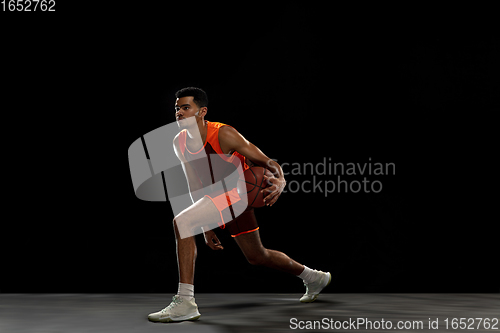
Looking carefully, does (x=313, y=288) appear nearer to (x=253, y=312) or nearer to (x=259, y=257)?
(x=259, y=257)

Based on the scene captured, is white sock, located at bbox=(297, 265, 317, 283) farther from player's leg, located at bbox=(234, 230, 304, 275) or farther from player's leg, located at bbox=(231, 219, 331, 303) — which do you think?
player's leg, located at bbox=(234, 230, 304, 275)

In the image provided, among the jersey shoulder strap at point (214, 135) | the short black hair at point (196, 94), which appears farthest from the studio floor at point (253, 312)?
the short black hair at point (196, 94)

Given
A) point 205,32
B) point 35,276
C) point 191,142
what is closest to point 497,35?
point 205,32

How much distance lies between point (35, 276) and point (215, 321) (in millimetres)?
2014

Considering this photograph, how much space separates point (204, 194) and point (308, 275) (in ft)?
3.18

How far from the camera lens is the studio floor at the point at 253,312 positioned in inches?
124

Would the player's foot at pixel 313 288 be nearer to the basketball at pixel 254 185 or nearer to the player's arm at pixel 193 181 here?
the basketball at pixel 254 185

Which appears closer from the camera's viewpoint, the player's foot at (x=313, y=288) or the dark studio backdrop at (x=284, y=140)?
the player's foot at (x=313, y=288)

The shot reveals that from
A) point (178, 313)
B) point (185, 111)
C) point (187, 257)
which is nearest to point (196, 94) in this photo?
point (185, 111)

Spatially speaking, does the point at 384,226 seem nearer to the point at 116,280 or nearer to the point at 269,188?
the point at 269,188

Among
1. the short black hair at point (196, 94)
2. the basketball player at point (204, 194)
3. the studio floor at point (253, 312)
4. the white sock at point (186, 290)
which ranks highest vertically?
the short black hair at point (196, 94)

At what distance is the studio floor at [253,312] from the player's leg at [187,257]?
73 mm

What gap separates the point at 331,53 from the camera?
4684mm

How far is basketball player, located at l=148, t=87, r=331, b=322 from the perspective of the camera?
11.1ft
